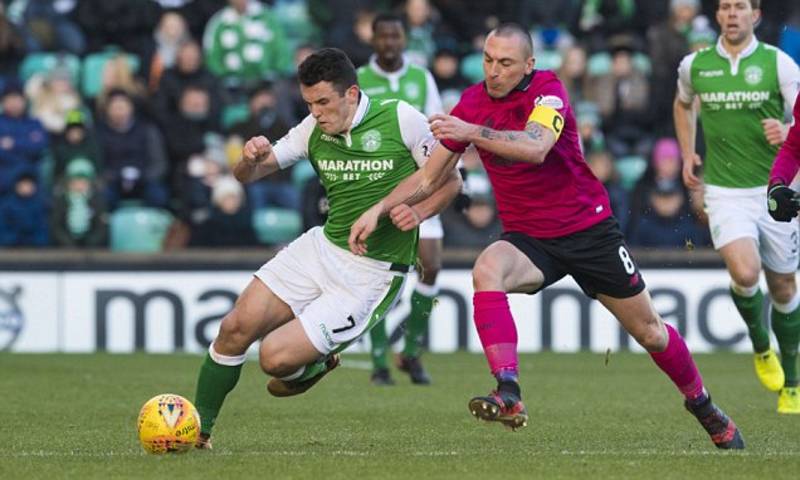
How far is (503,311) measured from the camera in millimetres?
8414

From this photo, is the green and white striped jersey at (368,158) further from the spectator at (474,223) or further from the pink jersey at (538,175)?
the spectator at (474,223)

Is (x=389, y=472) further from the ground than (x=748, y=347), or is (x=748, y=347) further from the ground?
(x=389, y=472)

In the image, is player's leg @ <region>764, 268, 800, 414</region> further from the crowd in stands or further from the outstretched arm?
the crowd in stands

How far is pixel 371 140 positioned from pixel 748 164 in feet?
11.9

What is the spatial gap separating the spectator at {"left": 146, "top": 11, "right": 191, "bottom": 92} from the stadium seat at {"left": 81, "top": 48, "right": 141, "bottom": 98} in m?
0.29

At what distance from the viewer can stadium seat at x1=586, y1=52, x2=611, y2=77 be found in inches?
768

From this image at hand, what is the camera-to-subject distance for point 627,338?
17688mm

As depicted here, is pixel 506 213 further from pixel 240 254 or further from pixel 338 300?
pixel 240 254

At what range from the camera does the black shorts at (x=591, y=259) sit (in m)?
→ 8.67

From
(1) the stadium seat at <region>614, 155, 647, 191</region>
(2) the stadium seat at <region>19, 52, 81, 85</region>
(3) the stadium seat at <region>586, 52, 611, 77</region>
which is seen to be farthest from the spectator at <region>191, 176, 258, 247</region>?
(3) the stadium seat at <region>586, 52, 611, 77</region>

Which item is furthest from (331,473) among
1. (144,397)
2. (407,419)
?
(144,397)

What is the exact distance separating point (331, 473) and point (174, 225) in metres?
10.8

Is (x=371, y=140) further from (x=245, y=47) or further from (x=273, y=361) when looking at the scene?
(x=245, y=47)

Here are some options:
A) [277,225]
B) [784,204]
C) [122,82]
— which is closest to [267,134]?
[277,225]
